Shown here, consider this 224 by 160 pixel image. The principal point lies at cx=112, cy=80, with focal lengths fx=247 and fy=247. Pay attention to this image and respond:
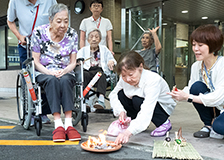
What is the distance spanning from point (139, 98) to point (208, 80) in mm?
611

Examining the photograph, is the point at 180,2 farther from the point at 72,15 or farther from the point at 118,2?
the point at 72,15

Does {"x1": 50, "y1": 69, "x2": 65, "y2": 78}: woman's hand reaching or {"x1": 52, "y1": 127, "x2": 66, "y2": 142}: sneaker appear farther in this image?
{"x1": 50, "y1": 69, "x2": 65, "y2": 78}: woman's hand reaching

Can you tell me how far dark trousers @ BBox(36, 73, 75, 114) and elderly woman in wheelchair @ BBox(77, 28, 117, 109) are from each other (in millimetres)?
1085

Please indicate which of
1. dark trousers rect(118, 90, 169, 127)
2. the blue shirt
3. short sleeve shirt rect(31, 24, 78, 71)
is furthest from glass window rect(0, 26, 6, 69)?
dark trousers rect(118, 90, 169, 127)

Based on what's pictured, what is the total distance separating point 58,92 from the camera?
83.4 inches

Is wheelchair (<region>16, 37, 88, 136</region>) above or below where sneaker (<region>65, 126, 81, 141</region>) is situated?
above

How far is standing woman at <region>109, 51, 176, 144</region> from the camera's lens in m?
1.91

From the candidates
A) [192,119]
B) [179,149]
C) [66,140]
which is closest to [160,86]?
[179,149]

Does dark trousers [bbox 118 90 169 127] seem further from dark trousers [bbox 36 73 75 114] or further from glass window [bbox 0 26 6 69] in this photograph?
glass window [bbox 0 26 6 69]

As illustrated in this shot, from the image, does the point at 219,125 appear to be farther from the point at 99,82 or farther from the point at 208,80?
the point at 99,82

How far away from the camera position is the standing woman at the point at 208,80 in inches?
76.0

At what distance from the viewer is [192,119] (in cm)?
312

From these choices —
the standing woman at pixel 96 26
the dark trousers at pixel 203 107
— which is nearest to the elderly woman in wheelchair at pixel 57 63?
the dark trousers at pixel 203 107

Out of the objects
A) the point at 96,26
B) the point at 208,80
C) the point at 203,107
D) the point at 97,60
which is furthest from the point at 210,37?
the point at 96,26
